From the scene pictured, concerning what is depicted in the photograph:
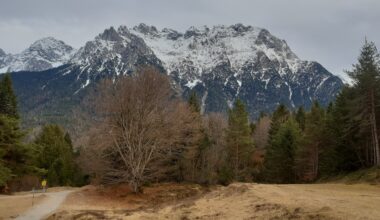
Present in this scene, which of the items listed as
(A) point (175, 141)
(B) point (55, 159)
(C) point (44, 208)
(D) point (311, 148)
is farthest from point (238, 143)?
(C) point (44, 208)

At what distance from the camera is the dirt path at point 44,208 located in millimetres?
29109

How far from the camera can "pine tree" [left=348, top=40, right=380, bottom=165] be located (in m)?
44.7

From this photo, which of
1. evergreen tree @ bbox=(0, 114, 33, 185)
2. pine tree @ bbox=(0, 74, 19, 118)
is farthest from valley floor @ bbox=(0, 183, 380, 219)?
pine tree @ bbox=(0, 74, 19, 118)

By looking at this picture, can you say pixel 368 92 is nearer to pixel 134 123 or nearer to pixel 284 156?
pixel 284 156

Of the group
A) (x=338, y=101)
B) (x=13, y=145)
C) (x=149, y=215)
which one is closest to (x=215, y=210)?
(x=149, y=215)

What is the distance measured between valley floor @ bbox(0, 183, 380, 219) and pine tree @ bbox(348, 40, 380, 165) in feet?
50.7

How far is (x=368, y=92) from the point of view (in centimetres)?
4525

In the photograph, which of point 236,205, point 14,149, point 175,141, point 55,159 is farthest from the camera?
point 55,159

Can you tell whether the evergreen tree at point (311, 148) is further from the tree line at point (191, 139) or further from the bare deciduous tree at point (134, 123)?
the bare deciduous tree at point (134, 123)

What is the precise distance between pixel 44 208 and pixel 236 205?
15.2 m

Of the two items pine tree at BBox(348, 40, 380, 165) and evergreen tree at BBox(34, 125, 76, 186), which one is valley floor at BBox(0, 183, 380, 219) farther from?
evergreen tree at BBox(34, 125, 76, 186)

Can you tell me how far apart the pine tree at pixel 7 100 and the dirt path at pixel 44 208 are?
25520 millimetres

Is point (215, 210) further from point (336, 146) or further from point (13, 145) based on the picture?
point (336, 146)

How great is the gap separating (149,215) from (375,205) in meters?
12.1
